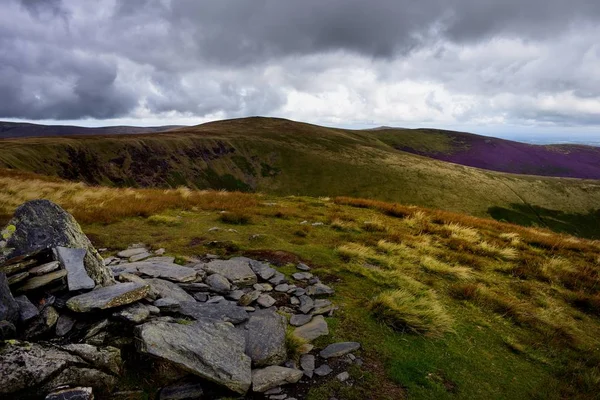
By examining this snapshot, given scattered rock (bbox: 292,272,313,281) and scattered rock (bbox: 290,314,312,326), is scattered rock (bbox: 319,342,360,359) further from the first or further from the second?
scattered rock (bbox: 292,272,313,281)

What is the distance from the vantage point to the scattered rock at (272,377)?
227 inches

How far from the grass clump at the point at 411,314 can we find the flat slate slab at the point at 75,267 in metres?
6.39

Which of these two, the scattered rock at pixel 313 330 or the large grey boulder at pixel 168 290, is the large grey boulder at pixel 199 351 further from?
the scattered rock at pixel 313 330

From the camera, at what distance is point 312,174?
127 metres

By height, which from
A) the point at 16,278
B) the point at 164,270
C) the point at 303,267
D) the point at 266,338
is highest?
the point at 16,278

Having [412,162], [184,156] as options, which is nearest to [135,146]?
[184,156]

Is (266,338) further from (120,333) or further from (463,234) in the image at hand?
(463,234)

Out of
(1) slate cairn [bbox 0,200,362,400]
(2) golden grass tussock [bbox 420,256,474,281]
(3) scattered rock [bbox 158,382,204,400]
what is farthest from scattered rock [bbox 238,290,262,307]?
(2) golden grass tussock [bbox 420,256,474,281]

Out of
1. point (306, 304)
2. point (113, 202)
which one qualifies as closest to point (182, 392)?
point (306, 304)

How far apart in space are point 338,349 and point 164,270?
4914mm

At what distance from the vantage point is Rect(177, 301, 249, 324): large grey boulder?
7.04 m

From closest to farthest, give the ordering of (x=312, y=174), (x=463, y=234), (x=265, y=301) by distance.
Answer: (x=265, y=301) < (x=463, y=234) < (x=312, y=174)

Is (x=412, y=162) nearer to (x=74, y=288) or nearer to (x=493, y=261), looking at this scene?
(x=493, y=261)

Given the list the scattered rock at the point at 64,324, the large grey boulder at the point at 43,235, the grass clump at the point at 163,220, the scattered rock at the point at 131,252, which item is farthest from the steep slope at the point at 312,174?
the scattered rock at the point at 64,324
